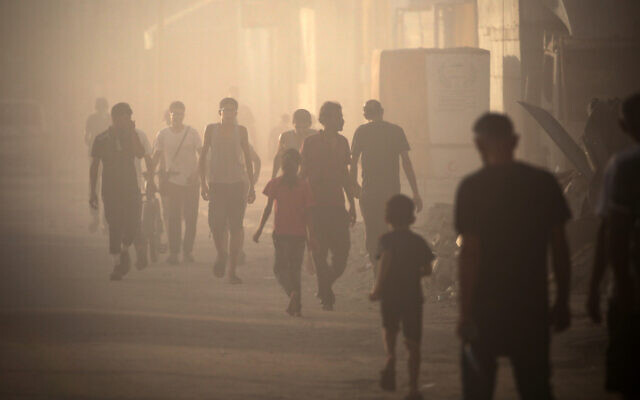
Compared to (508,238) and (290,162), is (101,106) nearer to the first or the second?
(290,162)

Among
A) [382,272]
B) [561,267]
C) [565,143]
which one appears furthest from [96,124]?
[561,267]

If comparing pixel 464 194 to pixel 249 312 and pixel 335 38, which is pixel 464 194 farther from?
pixel 335 38

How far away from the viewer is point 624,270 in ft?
19.7

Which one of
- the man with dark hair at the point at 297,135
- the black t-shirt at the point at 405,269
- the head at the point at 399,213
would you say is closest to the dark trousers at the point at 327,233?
the man with dark hair at the point at 297,135

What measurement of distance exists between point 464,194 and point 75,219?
16561 millimetres

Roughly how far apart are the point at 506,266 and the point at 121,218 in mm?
8533

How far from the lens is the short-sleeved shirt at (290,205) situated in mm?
11523

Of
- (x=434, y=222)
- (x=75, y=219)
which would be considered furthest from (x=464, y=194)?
(x=75, y=219)

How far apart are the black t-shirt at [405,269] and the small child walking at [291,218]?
3568mm

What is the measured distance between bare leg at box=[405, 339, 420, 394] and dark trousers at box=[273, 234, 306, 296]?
3647 mm

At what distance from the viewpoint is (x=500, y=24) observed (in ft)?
63.0

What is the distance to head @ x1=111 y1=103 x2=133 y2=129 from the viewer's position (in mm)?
13688

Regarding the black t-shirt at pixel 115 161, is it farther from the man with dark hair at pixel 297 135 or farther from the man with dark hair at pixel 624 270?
the man with dark hair at pixel 624 270

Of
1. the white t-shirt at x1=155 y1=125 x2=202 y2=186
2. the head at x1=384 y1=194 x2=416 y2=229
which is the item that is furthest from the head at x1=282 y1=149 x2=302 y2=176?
the white t-shirt at x1=155 y1=125 x2=202 y2=186
